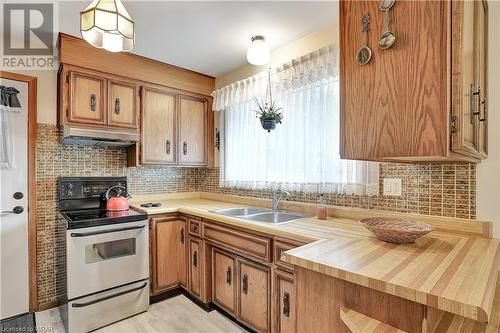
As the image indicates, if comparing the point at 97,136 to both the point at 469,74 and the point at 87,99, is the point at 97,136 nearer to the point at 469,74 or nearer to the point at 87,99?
the point at 87,99

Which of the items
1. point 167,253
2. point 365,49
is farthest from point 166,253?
point 365,49

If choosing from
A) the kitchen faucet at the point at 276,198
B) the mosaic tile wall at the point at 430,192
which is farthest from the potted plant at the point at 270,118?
the mosaic tile wall at the point at 430,192

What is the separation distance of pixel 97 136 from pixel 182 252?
1.30m

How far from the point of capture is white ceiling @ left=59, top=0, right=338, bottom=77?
1.80m

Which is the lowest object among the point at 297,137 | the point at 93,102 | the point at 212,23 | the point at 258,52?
the point at 297,137

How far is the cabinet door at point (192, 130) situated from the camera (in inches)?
116

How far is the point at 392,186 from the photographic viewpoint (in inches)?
68.7

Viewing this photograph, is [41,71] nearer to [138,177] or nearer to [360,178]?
[138,177]

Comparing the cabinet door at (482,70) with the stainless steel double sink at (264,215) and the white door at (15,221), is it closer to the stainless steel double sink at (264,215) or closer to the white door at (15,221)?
the stainless steel double sink at (264,215)

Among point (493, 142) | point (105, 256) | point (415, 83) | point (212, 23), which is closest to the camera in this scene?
point (415, 83)

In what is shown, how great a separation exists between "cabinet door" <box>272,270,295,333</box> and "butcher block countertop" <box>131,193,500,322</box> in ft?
0.90

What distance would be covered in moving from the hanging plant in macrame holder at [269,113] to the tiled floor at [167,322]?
1.65 metres

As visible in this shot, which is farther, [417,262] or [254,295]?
[254,295]

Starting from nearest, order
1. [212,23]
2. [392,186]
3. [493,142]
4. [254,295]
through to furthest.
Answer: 1. [493,142]
2. [392,186]
3. [254,295]
4. [212,23]
